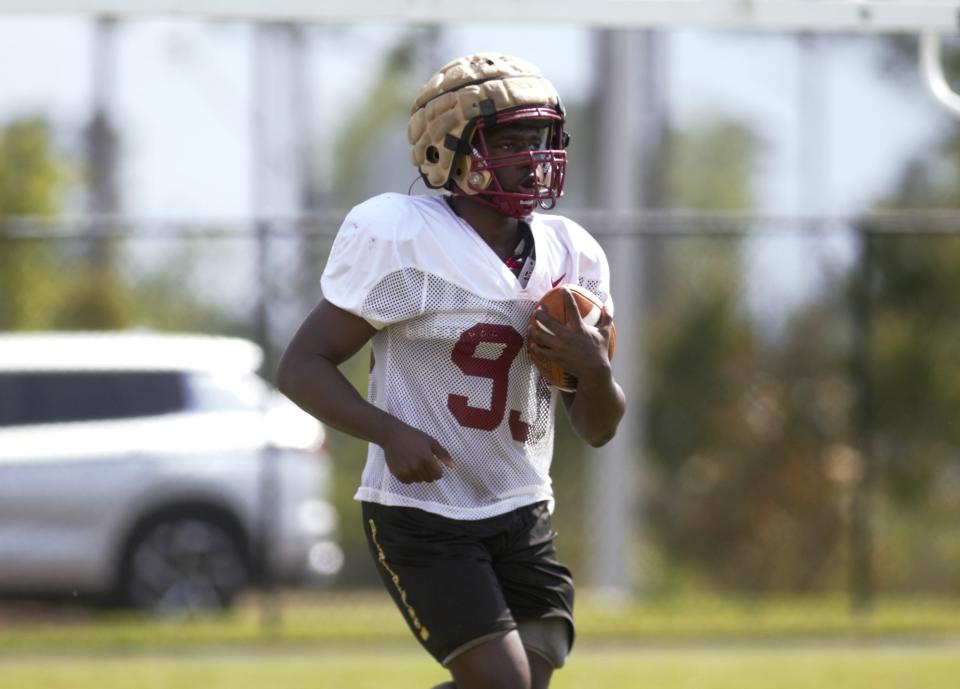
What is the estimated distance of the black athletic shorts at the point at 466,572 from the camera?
356 cm

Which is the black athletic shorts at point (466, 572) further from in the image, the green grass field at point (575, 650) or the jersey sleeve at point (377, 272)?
the green grass field at point (575, 650)

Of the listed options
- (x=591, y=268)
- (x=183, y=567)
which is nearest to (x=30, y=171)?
(x=183, y=567)

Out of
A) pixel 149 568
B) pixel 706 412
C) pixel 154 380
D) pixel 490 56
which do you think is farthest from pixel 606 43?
pixel 490 56

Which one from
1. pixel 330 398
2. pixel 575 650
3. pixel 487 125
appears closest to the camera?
pixel 330 398

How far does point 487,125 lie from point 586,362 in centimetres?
59

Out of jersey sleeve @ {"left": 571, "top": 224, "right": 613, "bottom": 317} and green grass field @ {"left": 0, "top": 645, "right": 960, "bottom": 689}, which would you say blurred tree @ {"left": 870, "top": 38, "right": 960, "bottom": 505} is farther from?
jersey sleeve @ {"left": 571, "top": 224, "right": 613, "bottom": 317}

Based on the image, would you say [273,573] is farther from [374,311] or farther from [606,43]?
[374,311]

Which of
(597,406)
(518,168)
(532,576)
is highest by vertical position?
(518,168)

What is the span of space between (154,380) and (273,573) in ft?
5.00

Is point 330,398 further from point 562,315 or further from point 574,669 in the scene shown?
point 574,669

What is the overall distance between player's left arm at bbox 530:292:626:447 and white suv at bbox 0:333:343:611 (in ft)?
18.4

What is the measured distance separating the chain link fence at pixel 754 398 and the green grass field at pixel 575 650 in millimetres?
697

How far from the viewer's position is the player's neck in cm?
378

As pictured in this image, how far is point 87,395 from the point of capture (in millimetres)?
9617
